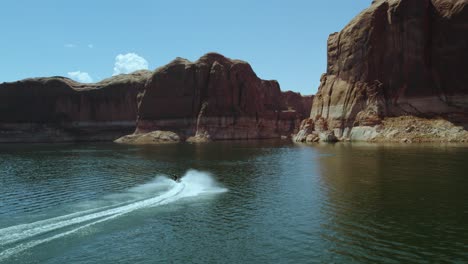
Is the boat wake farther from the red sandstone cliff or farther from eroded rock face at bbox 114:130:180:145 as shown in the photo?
the red sandstone cliff

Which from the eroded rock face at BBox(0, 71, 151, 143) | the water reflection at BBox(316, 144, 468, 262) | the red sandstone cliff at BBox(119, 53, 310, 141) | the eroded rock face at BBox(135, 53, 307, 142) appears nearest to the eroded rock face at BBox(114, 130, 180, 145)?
the red sandstone cliff at BBox(119, 53, 310, 141)

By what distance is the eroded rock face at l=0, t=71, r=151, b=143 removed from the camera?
17688 cm

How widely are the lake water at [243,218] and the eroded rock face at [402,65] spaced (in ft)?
187

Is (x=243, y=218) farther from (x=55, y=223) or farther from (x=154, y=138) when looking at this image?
(x=154, y=138)

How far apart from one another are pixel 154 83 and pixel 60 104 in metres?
47.1

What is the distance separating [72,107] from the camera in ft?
607

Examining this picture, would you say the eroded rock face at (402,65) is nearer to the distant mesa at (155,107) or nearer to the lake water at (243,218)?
the distant mesa at (155,107)

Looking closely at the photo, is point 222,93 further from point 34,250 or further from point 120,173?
point 34,250

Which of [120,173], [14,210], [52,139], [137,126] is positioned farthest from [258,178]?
[52,139]

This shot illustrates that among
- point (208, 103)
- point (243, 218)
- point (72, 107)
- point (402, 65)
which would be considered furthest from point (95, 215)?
point (72, 107)

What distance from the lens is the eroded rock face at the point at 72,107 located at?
176875mm

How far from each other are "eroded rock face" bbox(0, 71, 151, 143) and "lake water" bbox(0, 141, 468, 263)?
5485 inches

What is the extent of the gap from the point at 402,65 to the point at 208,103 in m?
73.1

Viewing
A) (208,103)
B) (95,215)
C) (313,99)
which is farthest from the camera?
(208,103)
